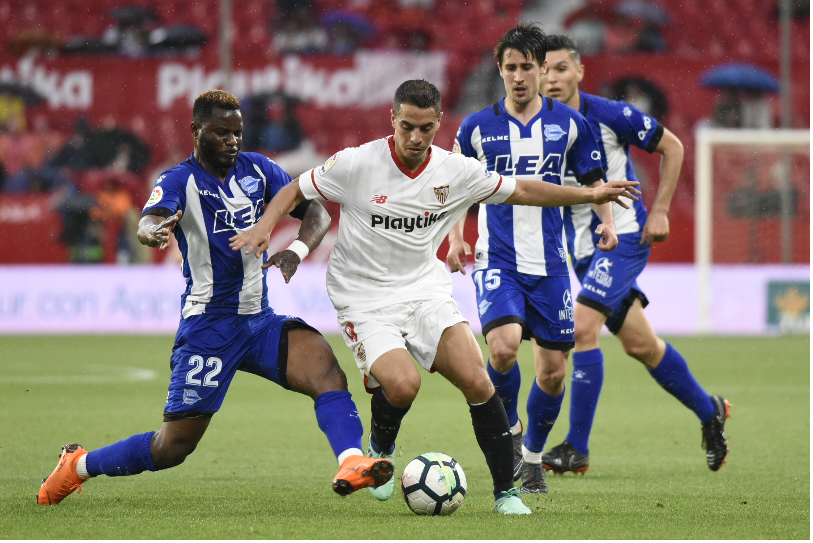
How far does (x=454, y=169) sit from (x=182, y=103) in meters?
13.5

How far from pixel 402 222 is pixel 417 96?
21.9 inches

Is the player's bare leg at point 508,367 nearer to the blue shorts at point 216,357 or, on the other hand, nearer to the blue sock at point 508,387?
the blue sock at point 508,387

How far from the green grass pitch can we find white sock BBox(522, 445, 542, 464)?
19 centimetres

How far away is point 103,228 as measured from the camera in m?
15.8

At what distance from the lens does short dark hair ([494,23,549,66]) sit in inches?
221

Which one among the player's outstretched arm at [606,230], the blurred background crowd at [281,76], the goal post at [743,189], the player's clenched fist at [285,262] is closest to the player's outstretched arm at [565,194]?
the player's outstretched arm at [606,230]

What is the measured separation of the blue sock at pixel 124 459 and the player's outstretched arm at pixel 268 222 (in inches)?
39.2

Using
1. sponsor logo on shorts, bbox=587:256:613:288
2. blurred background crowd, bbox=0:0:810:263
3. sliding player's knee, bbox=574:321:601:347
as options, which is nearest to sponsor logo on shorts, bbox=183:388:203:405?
sliding player's knee, bbox=574:321:601:347

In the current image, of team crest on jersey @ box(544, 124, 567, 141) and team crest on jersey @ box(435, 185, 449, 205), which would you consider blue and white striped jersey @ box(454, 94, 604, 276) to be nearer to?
team crest on jersey @ box(544, 124, 567, 141)

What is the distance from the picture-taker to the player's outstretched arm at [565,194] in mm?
4809

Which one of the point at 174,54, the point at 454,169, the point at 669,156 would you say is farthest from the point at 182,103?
the point at 454,169

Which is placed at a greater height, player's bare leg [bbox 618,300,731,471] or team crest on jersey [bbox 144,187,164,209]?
team crest on jersey [bbox 144,187,164,209]

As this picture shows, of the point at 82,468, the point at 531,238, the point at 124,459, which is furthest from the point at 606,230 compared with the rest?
the point at 82,468

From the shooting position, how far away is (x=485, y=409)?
15.4 ft
